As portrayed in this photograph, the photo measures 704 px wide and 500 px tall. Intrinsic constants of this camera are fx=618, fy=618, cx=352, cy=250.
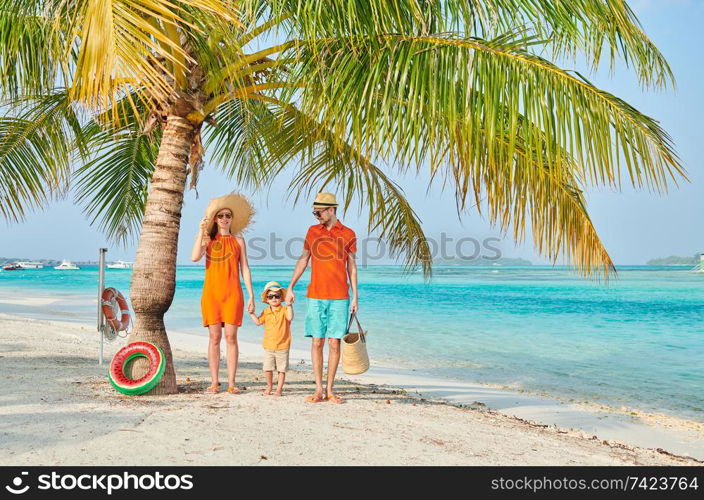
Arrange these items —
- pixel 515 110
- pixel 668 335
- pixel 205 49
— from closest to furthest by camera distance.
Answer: pixel 515 110
pixel 205 49
pixel 668 335

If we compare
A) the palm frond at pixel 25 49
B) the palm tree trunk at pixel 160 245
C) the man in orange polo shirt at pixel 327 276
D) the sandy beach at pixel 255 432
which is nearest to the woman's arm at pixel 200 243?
the palm tree trunk at pixel 160 245

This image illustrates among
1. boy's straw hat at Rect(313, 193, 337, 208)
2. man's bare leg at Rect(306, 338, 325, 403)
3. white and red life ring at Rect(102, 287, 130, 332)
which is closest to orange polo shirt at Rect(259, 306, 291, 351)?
man's bare leg at Rect(306, 338, 325, 403)

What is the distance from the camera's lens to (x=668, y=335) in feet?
64.1

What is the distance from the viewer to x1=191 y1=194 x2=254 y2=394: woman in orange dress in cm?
487

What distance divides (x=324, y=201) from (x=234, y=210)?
31.1 inches

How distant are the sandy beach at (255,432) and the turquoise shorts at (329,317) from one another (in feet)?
1.88

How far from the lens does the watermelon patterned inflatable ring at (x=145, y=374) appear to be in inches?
191

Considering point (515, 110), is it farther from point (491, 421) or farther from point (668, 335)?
point (668, 335)

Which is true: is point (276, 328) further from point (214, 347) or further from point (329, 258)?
point (329, 258)

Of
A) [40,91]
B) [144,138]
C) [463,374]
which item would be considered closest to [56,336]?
[144,138]

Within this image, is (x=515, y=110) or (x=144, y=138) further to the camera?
(x=144, y=138)

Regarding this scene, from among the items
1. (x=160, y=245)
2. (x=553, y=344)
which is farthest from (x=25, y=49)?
(x=553, y=344)

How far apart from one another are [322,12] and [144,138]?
4330 mm

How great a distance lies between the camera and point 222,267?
4879 millimetres
